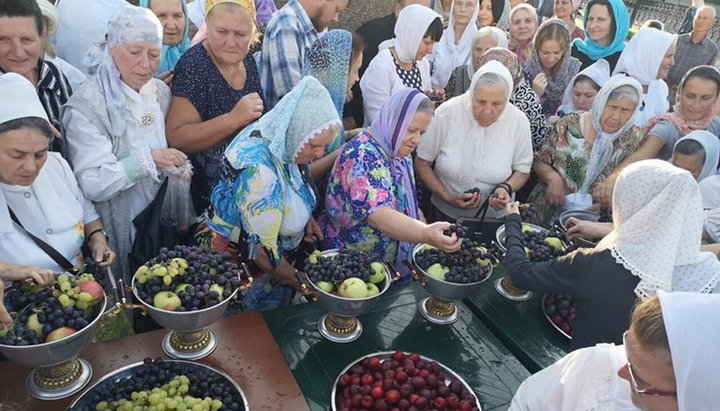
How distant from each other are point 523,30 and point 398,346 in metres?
3.96

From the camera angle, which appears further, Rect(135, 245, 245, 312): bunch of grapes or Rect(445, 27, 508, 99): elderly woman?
Rect(445, 27, 508, 99): elderly woman

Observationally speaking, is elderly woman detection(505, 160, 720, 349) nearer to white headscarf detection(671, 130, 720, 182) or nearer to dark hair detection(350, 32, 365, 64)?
white headscarf detection(671, 130, 720, 182)

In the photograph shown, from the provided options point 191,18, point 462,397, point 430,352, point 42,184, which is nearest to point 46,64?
point 42,184

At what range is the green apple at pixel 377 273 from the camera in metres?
2.34

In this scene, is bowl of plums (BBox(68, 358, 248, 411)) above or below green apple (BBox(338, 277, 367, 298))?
below

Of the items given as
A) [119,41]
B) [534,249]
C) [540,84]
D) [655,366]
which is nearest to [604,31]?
[540,84]

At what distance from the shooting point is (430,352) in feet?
7.69

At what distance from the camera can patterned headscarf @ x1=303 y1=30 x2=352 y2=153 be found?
3305 mm

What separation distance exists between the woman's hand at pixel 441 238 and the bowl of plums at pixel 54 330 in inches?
57.2

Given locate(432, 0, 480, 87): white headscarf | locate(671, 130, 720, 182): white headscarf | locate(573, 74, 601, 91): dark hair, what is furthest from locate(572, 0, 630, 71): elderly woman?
locate(671, 130, 720, 182): white headscarf

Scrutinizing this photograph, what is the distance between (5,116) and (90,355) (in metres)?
1.01

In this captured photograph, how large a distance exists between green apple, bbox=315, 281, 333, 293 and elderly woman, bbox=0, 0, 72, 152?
1577 mm

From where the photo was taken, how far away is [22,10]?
241cm

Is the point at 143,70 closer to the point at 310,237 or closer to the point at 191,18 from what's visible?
the point at 310,237
